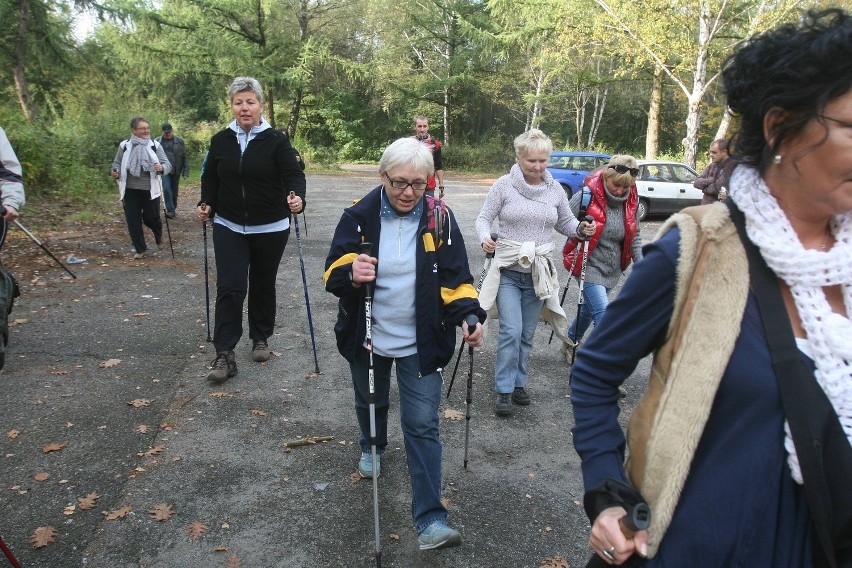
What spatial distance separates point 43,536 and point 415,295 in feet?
7.56

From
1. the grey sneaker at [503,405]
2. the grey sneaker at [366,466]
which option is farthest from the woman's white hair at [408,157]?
the grey sneaker at [503,405]

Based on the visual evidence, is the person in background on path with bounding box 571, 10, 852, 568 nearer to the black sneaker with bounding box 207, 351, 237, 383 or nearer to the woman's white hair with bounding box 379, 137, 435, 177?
the woman's white hair with bounding box 379, 137, 435, 177

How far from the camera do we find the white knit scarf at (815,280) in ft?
4.13

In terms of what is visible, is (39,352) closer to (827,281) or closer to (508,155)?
(827,281)

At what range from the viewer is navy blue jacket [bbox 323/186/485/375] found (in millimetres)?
3176

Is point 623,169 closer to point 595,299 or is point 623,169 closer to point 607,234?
point 607,234

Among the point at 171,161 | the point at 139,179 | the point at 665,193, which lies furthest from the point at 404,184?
the point at 665,193

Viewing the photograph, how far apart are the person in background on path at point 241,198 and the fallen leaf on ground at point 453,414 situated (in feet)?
6.29

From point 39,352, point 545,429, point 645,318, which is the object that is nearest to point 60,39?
point 39,352

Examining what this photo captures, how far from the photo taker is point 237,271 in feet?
17.3

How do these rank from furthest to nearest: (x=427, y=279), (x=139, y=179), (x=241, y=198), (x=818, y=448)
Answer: (x=139, y=179) < (x=241, y=198) < (x=427, y=279) < (x=818, y=448)

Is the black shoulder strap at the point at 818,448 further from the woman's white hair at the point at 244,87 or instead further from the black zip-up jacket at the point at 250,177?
the woman's white hair at the point at 244,87

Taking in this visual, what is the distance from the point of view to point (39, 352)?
5.79 metres

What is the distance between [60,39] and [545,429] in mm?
21490
